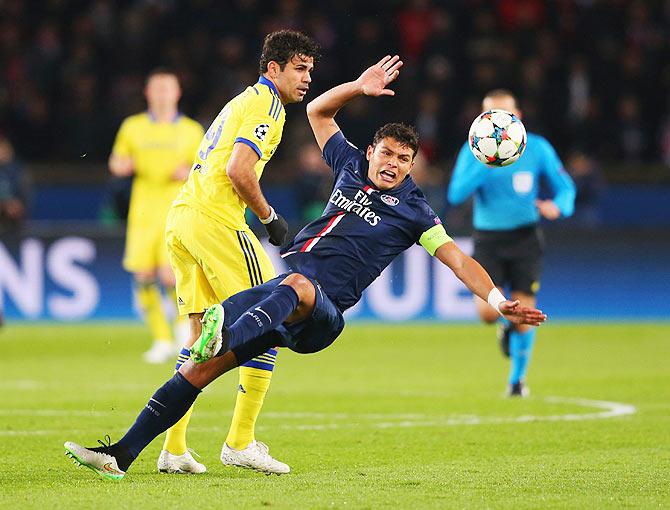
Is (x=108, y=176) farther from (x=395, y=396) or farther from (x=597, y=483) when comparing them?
(x=597, y=483)

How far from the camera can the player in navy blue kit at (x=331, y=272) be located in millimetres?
6348

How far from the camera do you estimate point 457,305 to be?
16984mm

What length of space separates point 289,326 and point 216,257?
0.81 meters

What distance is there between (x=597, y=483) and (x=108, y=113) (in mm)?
13667

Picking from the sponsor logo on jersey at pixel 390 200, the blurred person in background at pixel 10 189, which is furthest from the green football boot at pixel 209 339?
the blurred person in background at pixel 10 189

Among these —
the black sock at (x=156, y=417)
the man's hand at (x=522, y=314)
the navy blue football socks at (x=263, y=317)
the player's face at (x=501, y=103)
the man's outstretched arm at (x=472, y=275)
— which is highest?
the player's face at (x=501, y=103)

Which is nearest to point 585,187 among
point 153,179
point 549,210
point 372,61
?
point 372,61

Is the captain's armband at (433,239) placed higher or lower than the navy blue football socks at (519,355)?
higher

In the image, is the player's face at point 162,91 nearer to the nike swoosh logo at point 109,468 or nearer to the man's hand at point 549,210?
the man's hand at point 549,210

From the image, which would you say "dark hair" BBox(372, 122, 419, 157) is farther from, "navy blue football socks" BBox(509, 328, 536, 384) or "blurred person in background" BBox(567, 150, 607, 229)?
"blurred person in background" BBox(567, 150, 607, 229)

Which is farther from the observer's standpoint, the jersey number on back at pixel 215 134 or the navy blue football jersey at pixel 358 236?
the jersey number on back at pixel 215 134

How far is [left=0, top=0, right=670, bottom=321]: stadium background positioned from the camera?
17.4 meters

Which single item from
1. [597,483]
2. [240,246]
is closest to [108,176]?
[240,246]

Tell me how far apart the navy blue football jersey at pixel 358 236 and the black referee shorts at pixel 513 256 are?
402 centimetres
